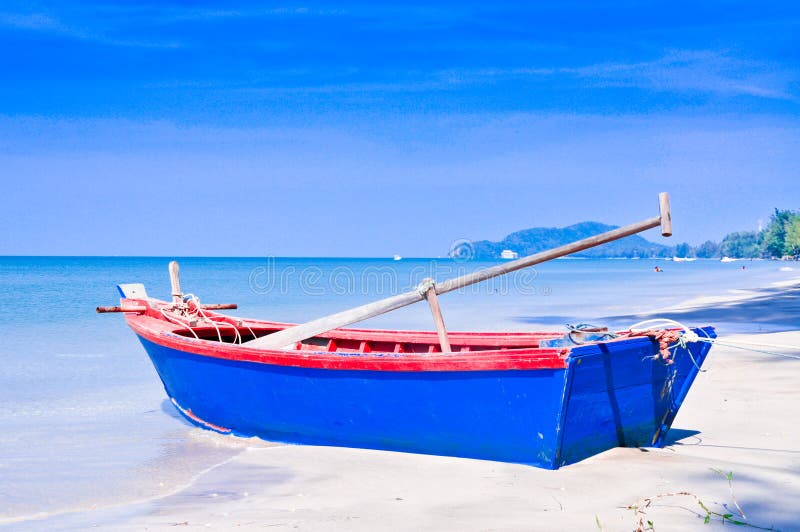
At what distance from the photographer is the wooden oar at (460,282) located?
19.2 ft

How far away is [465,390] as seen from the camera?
19.0ft

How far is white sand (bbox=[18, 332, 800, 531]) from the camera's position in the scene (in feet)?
15.5

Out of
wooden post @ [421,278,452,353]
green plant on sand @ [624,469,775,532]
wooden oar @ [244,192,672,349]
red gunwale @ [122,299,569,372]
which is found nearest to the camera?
green plant on sand @ [624,469,775,532]

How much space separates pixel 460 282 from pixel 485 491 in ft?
7.12

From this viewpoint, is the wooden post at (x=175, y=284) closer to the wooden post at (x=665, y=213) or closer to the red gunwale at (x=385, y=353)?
the red gunwale at (x=385, y=353)

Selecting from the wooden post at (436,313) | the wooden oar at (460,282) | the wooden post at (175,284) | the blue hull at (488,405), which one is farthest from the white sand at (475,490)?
the wooden post at (175,284)

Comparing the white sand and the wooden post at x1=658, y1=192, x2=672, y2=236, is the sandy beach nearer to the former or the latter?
the white sand

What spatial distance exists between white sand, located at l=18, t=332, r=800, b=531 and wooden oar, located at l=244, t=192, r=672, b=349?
1.17 metres

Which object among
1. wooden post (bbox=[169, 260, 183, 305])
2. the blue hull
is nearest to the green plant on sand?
the blue hull

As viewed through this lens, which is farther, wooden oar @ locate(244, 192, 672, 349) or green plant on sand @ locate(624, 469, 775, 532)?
wooden oar @ locate(244, 192, 672, 349)

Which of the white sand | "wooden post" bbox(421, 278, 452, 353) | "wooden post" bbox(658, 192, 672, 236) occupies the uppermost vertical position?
"wooden post" bbox(658, 192, 672, 236)

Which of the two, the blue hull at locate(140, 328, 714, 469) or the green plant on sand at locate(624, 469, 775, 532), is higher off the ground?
the blue hull at locate(140, 328, 714, 469)

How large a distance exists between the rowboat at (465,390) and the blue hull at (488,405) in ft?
0.03

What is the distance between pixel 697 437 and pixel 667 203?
97.2 inches
